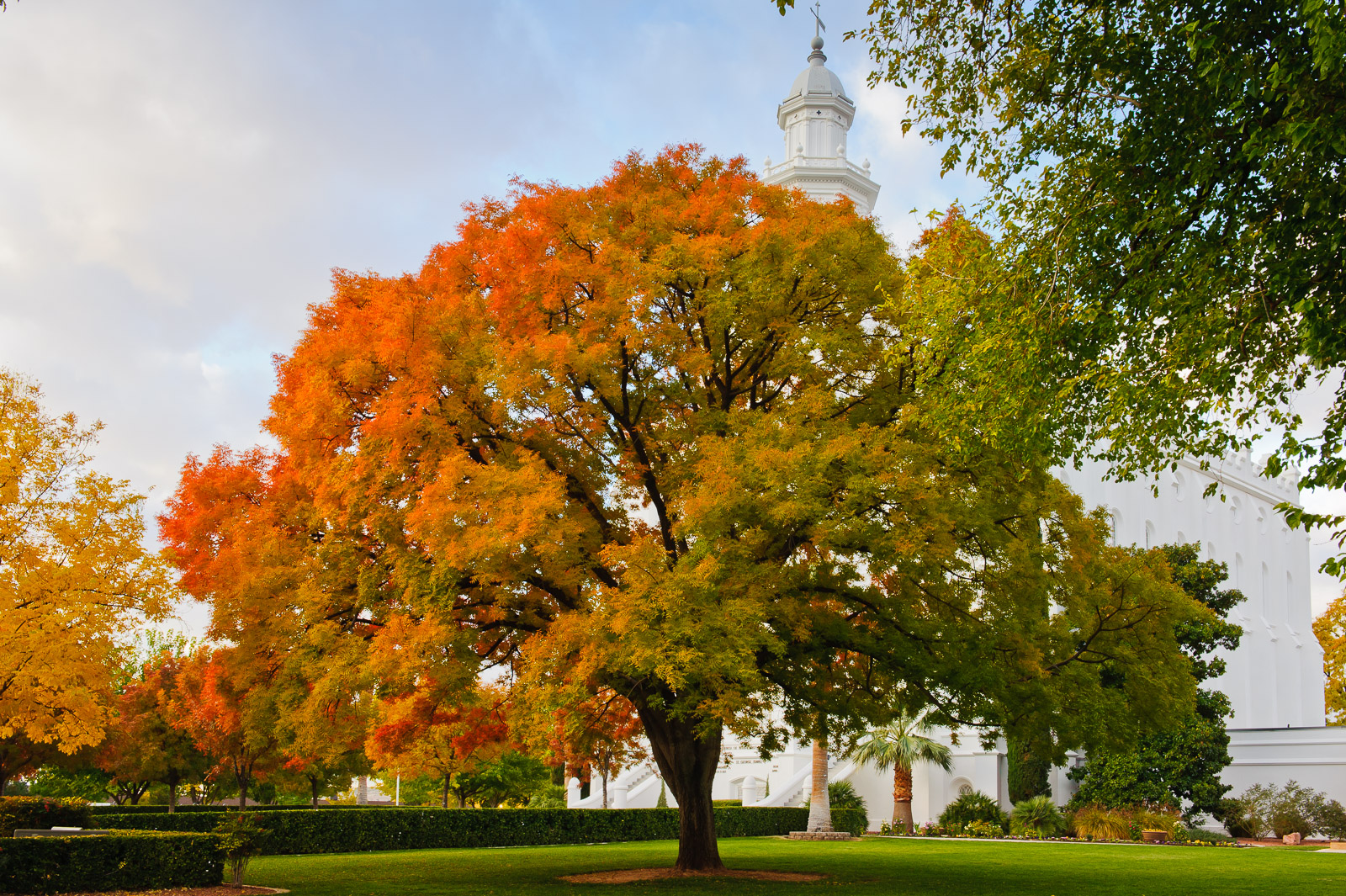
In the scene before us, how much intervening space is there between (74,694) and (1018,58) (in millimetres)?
15261

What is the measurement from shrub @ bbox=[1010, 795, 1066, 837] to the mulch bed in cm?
1698

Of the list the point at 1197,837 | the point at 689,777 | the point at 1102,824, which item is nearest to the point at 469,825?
the point at 689,777

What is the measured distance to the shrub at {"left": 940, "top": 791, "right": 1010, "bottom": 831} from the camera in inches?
1344

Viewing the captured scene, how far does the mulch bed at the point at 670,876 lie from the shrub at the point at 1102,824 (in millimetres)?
16941

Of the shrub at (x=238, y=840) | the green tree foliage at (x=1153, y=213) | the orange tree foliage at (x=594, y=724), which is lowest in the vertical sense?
the shrub at (x=238, y=840)

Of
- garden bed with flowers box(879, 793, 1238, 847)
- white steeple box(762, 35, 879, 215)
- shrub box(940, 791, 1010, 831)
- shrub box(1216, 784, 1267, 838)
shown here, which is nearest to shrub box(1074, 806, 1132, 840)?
garden bed with flowers box(879, 793, 1238, 847)

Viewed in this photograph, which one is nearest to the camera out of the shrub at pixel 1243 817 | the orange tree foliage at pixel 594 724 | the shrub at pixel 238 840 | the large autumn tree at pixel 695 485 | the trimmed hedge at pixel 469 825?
the large autumn tree at pixel 695 485

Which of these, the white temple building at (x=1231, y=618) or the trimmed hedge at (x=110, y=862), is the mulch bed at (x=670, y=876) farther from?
the white temple building at (x=1231, y=618)

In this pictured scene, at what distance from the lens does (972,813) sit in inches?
1355

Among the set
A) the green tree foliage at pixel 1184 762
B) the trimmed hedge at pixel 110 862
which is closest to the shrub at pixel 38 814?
the trimmed hedge at pixel 110 862

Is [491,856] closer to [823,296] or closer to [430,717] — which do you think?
[430,717]

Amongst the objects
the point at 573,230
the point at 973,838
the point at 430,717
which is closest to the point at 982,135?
the point at 573,230

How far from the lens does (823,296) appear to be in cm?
1680

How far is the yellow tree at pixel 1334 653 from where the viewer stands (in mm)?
55094
